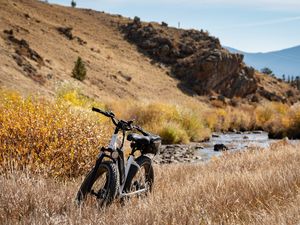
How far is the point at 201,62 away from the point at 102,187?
62926 millimetres

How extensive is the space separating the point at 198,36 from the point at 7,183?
79148 mm

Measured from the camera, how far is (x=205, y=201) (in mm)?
6207

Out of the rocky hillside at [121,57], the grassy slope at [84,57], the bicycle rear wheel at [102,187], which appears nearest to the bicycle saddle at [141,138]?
the bicycle rear wheel at [102,187]

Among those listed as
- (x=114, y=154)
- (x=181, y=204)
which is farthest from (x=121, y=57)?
(x=181, y=204)

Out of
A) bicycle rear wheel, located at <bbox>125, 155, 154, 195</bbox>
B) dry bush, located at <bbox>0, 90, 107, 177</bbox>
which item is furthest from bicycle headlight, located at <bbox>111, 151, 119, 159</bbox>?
dry bush, located at <bbox>0, 90, 107, 177</bbox>

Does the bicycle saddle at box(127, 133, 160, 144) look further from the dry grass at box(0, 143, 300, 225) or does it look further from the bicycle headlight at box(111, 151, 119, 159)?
the dry grass at box(0, 143, 300, 225)

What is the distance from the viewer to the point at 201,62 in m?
68.6

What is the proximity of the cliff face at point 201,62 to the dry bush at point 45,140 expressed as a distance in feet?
189

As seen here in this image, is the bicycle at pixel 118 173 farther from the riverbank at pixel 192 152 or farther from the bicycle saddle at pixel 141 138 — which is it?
the riverbank at pixel 192 152

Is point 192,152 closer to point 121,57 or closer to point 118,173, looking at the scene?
point 118,173

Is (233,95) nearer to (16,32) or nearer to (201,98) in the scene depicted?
(201,98)

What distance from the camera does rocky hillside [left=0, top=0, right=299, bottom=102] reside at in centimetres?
A: 4641

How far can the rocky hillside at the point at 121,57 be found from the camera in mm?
46406

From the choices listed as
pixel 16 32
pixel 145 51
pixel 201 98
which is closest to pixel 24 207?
pixel 16 32
